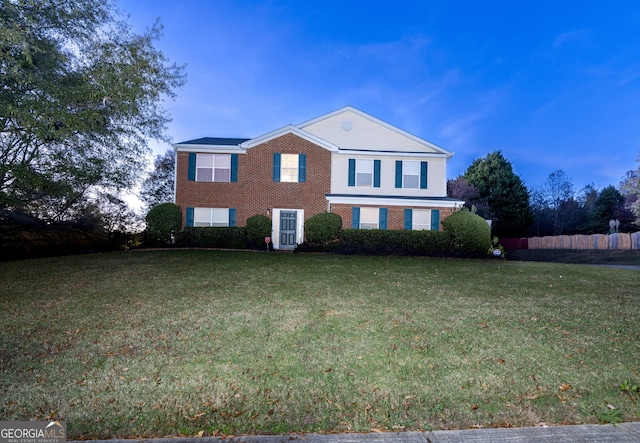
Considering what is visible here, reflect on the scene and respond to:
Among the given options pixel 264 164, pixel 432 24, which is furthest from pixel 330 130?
pixel 432 24

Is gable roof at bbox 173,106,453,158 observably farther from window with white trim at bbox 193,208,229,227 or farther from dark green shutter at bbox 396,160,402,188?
window with white trim at bbox 193,208,229,227

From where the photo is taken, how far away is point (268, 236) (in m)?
15.6

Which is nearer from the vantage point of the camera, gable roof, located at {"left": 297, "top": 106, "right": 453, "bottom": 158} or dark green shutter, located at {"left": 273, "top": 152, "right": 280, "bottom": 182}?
dark green shutter, located at {"left": 273, "top": 152, "right": 280, "bottom": 182}

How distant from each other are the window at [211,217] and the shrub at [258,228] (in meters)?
1.53

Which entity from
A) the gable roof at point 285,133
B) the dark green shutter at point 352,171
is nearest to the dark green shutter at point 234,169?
the gable roof at point 285,133

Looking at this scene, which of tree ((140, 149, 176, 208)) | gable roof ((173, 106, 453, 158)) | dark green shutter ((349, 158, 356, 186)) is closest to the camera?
dark green shutter ((349, 158, 356, 186))

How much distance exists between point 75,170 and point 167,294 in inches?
240

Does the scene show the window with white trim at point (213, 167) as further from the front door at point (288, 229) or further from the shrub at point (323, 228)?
the shrub at point (323, 228)

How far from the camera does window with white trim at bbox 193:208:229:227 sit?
1677 centimetres

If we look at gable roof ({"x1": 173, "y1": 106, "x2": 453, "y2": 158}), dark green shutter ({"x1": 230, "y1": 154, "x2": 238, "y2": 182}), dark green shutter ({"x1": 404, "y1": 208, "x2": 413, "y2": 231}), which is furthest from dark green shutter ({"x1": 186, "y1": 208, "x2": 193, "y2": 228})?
dark green shutter ({"x1": 404, "y1": 208, "x2": 413, "y2": 231})

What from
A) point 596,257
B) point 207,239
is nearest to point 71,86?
point 207,239

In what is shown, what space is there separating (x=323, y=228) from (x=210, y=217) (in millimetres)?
6202

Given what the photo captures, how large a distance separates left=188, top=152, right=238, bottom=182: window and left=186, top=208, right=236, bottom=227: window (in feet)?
5.22

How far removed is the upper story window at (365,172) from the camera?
1788 centimetres
